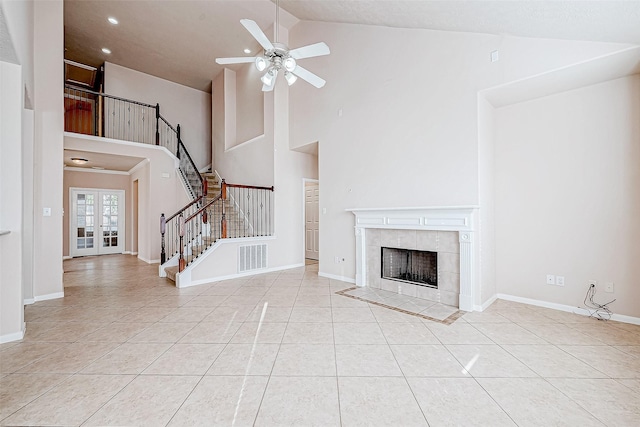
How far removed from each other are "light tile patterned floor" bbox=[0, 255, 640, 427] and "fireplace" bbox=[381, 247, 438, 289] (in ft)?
1.83

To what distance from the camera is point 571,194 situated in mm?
3490

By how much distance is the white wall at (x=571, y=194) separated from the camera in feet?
10.3

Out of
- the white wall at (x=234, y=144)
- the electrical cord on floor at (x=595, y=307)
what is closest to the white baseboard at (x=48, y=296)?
the white wall at (x=234, y=144)

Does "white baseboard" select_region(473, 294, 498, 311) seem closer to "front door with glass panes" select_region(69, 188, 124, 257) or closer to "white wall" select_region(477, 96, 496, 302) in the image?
"white wall" select_region(477, 96, 496, 302)

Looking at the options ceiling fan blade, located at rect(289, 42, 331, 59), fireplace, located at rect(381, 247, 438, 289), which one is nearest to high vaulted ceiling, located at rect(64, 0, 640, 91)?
ceiling fan blade, located at rect(289, 42, 331, 59)

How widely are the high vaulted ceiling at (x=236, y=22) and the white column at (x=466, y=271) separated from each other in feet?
7.63

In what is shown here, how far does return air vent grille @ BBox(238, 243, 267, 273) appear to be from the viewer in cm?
551

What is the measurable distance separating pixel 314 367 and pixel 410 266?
271 cm

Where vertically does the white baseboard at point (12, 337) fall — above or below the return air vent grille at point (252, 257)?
below

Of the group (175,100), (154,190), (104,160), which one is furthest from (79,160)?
(175,100)

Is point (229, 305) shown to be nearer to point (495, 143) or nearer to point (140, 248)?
point (495, 143)

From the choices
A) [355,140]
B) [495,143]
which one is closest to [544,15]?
[495,143]

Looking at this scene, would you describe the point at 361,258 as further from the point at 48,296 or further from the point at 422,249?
the point at 48,296

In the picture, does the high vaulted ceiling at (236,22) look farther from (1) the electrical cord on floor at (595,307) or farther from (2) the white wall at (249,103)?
(1) the electrical cord on floor at (595,307)
